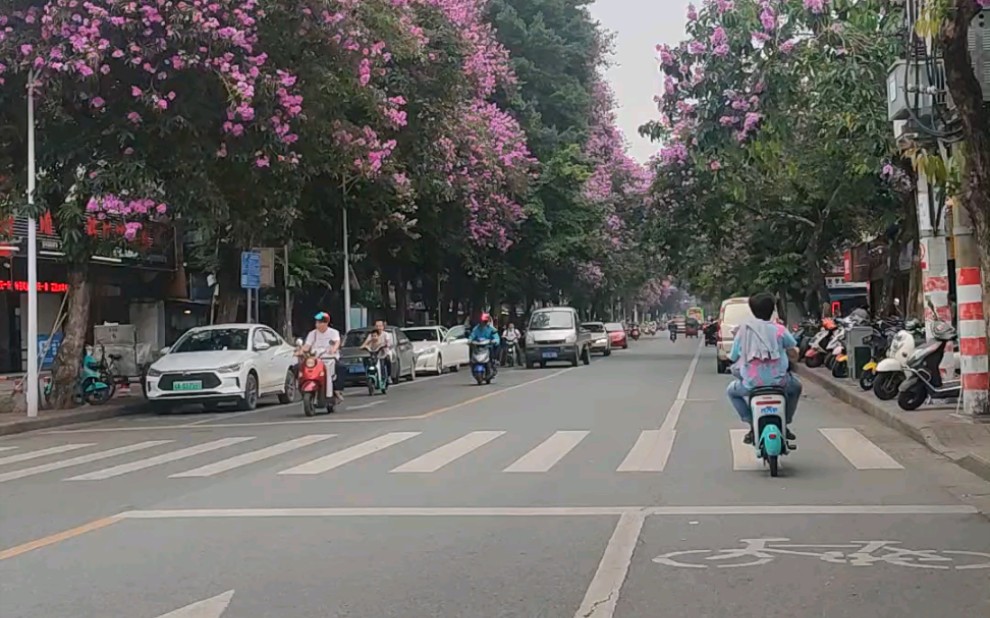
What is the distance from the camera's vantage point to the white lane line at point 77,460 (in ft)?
41.2

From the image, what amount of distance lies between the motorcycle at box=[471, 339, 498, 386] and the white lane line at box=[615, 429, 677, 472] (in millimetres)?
12054

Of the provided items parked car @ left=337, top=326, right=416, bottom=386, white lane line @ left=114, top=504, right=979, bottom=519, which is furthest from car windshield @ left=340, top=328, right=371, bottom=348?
white lane line @ left=114, top=504, right=979, bottom=519

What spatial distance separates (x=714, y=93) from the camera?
16.2m

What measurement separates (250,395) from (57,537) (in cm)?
1326

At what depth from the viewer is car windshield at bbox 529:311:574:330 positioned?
37.8 m

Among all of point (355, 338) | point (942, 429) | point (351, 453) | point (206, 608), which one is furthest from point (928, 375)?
point (355, 338)

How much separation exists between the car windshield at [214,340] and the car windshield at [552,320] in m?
16.5

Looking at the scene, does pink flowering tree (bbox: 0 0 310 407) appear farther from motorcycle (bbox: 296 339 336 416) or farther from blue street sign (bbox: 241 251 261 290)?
blue street sign (bbox: 241 251 261 290)

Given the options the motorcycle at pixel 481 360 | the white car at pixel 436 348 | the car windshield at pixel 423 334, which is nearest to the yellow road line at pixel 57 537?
the motorcycle at pixel 481 360

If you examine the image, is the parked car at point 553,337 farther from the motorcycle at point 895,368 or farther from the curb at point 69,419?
the motorcycle at point 895,368

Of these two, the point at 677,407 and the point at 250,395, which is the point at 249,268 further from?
the point at 677,407

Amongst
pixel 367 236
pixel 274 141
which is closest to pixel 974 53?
pixel 274 141

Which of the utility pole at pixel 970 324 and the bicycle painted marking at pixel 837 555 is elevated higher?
the utility pole at pixel 970 324

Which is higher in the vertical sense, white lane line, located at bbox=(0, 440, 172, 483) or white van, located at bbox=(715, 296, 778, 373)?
white van, located at bbox=(715, 296, 778, 373)
